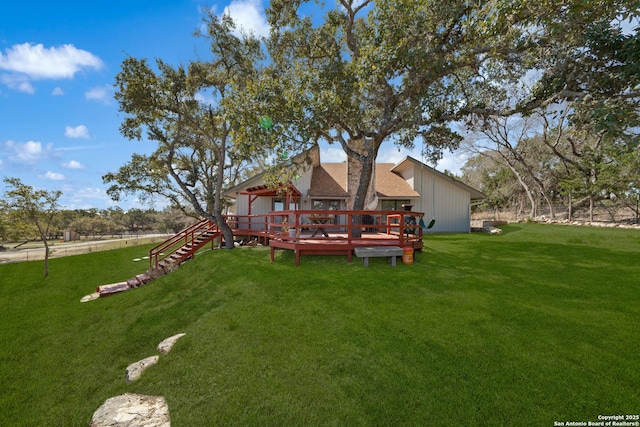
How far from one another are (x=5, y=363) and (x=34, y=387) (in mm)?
1573

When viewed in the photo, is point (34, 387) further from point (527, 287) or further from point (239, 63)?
point (239, 63)

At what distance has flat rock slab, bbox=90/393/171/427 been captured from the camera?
3.07 metres

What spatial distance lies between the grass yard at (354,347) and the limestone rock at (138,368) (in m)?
0.13

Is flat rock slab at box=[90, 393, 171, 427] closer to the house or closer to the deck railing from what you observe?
the deck railing

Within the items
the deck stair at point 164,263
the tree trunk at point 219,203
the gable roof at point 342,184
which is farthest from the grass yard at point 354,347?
the gable roof at point 342,184

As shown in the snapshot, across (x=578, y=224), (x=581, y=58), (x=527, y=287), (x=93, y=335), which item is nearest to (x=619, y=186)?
(x=578, y=224)

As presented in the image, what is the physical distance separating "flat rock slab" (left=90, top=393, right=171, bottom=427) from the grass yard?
0.15 meters

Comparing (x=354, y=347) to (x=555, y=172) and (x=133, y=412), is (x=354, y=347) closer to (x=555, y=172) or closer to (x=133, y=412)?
(x=133, y=412)

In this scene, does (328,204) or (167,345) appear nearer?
(167,345)

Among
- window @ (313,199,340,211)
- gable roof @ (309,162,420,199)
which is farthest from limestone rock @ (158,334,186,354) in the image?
window @ (313,199,340,211)

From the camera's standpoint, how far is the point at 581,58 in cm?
792

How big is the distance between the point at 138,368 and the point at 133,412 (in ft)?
3.56

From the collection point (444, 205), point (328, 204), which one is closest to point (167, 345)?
point (328, 204)

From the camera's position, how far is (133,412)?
3273 mm
